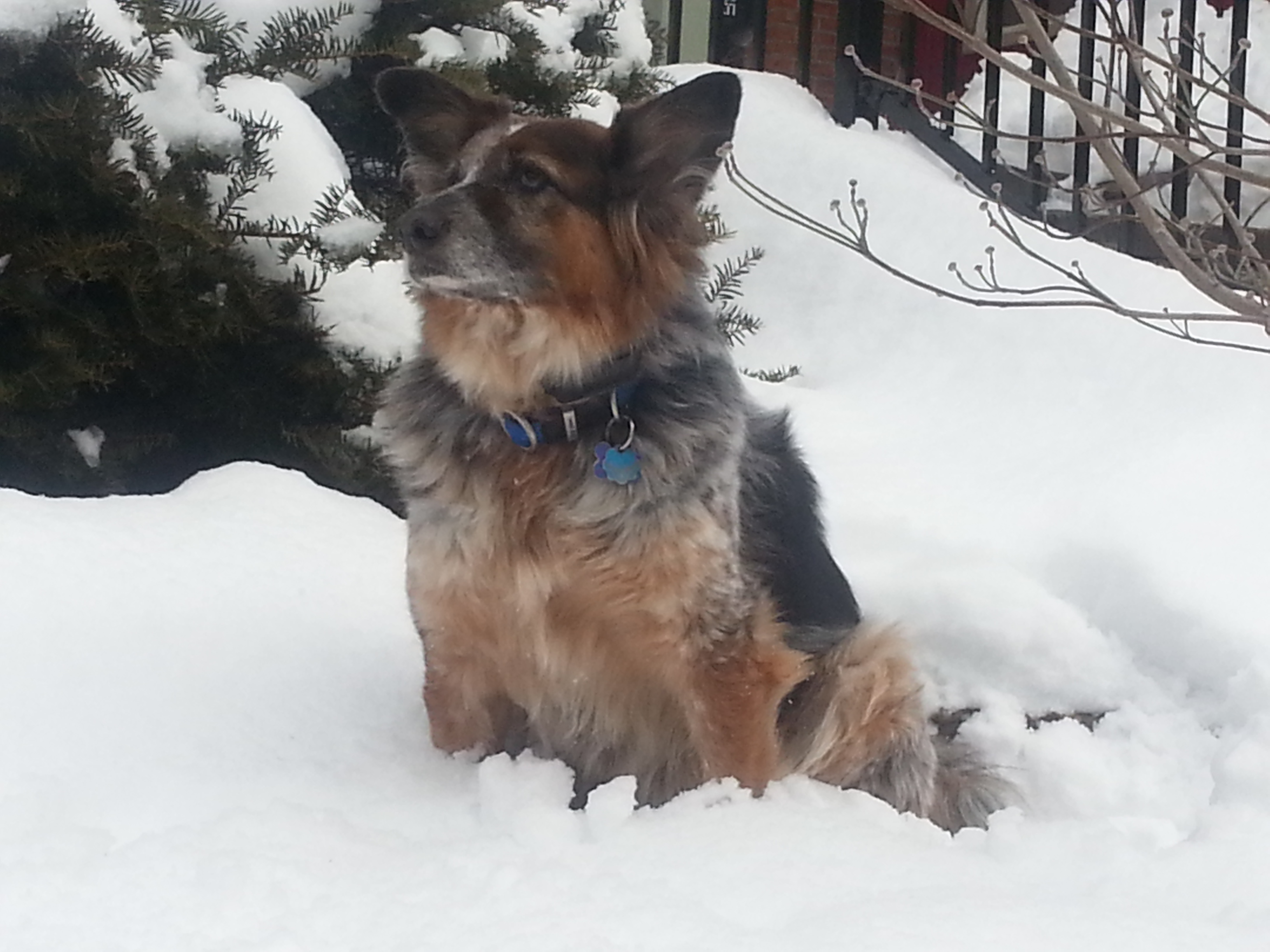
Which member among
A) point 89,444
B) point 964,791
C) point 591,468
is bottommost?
point 964,791

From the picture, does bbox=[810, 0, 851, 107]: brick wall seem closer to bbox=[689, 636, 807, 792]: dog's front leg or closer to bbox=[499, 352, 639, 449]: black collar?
bbox=[499, 352, 639, 449]: black collar

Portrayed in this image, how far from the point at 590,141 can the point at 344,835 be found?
1.43 m

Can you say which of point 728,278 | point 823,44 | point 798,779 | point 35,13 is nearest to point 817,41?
point 823,44

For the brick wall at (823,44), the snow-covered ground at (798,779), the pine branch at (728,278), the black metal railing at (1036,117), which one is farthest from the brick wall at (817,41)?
the snow-covered ground at (798,779)

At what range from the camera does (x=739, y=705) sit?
8.04ft

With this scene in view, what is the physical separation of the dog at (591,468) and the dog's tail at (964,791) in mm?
458

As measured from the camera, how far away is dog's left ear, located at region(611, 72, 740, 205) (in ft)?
7.95

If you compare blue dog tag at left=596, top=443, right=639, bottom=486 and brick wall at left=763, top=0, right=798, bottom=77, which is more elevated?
blue dog tag at left=596, top=443, right=639, bottom=486

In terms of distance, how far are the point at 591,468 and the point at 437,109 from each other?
3.05 feet

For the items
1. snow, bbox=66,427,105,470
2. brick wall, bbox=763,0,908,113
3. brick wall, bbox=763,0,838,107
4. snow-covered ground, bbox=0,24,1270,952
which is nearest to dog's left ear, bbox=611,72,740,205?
snow-covered ground, bbox=0,24,1270,952

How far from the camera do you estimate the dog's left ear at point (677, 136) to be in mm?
2422

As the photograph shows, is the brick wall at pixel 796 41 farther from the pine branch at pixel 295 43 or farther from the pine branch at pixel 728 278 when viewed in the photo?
the pine branch at pixel 295 43

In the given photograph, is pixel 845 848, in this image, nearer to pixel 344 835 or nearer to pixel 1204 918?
pixel 1204 918

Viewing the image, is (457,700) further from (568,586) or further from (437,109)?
(437,109)
